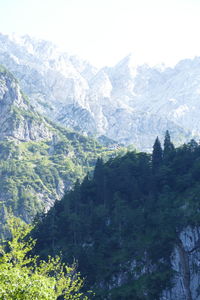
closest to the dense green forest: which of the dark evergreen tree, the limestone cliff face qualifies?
the dark evergreen tree

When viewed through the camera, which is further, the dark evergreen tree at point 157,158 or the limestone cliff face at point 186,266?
the dark evergreen tree at point 157,158

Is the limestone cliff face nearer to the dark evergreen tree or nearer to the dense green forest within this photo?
the dense green forest

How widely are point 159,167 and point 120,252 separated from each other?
112 ft

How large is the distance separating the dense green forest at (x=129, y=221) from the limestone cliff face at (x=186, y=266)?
155 centimetres

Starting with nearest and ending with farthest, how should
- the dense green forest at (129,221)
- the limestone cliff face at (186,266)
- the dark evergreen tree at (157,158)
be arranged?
the limestone cliff face at (186,266) < the dense green forest at (129,221) < the dark evergreen tree at (157,158)

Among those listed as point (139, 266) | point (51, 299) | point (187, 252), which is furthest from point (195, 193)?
point (51, 299)

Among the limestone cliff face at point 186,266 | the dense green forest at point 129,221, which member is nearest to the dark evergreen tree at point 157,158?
the dense green forest at point 129,221

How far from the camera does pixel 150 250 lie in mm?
107125

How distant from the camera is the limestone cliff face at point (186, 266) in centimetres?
9750

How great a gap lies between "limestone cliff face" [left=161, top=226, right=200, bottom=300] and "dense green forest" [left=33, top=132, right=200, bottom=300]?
1.55 metres

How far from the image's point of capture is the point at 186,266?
102 meters

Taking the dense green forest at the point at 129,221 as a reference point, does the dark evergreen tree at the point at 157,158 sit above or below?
above

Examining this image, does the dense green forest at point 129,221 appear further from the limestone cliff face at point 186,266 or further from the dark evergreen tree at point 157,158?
the limestone cliff face at point 186,266

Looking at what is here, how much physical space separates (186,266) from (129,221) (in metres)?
23.1
